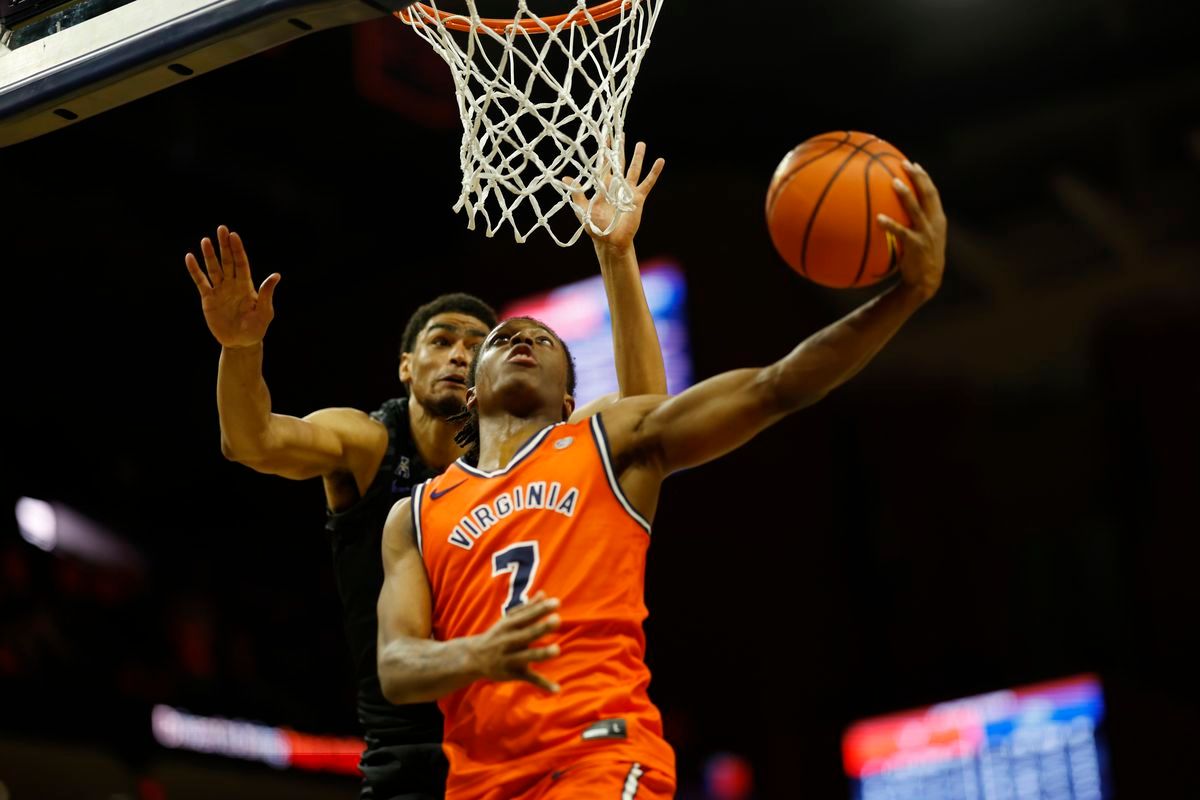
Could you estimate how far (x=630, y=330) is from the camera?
13.1 ft

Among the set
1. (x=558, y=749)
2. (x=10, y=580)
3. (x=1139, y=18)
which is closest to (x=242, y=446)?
(x=558, y=749)

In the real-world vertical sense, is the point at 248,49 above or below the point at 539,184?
above

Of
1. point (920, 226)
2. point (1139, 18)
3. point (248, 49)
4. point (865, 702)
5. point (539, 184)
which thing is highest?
point (1139, 18)

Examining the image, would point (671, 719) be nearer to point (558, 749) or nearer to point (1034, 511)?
point (1034, 511)

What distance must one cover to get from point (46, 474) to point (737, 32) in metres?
5.45

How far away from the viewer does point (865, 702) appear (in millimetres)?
10922

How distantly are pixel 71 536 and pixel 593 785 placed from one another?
7.98 meters

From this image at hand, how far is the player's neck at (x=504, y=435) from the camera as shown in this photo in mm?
3586

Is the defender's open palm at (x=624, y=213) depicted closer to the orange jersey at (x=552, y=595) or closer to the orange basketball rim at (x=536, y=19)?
the orange basketball rim at (x=536, y=19)

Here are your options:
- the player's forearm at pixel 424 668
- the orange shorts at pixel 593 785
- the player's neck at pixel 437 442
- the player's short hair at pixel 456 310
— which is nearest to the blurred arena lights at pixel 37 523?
the player's short hair at pixel 456 310

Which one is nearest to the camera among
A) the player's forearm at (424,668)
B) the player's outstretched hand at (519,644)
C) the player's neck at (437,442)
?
the player's outstretched hand at (519,644)

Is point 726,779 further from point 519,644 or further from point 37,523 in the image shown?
point 519,644

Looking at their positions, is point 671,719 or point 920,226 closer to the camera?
point 920,226

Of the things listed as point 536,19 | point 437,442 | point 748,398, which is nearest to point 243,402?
point 437,442
